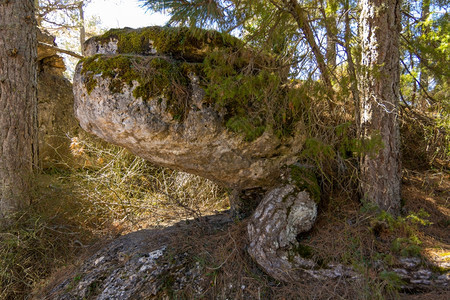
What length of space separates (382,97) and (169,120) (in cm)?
237

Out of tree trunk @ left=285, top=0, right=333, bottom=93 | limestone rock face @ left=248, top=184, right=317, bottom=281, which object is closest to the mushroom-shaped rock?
limestone rock face @ left=248, top=184, right=317, bottom=281

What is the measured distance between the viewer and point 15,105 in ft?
14.6

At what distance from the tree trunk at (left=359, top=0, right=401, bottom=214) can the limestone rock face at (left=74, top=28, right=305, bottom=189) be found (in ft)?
2.75

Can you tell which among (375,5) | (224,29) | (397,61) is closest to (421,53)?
(397,61)

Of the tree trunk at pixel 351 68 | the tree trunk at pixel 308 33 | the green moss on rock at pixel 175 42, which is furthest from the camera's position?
the green moss on rock at pixel 175 42

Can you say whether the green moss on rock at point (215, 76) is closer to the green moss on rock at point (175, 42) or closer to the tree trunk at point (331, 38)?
the green moss on rock at point (175, 42)

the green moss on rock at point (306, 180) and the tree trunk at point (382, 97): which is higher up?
the tree trunk at point (382, 97)

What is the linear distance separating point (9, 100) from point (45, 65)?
344cm

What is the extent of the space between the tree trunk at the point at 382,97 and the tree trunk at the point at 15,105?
458 cm

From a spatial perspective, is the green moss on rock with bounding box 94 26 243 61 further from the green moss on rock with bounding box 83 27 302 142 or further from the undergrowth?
the undergrowth

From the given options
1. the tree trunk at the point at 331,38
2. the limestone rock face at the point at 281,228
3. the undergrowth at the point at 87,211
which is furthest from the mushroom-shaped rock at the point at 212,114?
the undergrowth at the point at 87,211

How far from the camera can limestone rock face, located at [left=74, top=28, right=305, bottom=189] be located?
11.1 feet

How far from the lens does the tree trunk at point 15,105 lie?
173 inches

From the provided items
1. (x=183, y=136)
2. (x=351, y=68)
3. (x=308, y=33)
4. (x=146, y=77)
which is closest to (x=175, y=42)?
(x=146, y=77)
